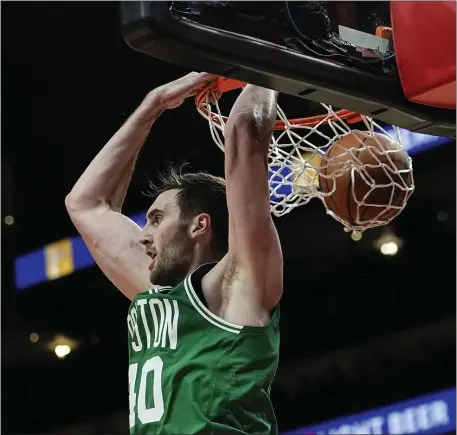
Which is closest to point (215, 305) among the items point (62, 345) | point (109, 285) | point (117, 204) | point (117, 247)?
point (117, 247)

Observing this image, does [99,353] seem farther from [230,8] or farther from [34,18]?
[230,8]

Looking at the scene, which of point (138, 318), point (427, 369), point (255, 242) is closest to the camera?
point (255, 242)

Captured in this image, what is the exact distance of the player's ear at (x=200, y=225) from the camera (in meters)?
2.29

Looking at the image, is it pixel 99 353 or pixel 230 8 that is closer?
pixel 230 8

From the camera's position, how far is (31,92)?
6.32 m

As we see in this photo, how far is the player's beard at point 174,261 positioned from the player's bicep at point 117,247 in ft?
0.43

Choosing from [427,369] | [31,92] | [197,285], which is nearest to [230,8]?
[197,285]

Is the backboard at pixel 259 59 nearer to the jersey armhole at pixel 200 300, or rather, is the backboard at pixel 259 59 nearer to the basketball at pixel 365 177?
the basketball at pixel 365 177

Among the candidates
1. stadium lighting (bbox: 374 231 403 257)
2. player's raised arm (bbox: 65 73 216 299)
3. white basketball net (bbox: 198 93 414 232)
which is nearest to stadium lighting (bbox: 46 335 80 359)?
stadium lighting (bbox: 374 231 403 257)

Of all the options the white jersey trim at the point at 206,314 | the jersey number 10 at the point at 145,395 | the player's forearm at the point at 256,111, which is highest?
the player's forearm at the point at 256,111

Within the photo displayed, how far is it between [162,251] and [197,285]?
0.55ft

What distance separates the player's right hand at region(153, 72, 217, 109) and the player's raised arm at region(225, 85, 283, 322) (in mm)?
191

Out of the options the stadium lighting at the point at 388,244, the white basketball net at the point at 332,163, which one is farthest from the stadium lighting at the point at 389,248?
the white basketball net at the point at 332,163

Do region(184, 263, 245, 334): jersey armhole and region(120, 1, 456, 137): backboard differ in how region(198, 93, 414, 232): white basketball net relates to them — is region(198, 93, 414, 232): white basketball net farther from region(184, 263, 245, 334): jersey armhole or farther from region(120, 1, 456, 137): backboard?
region(184, 263, 245, 334): jersey armhole
